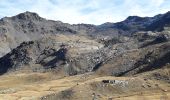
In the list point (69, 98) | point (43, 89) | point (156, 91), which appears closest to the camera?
point (69, 98)

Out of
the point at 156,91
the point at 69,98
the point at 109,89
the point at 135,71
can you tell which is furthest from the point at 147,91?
the point at 135,71

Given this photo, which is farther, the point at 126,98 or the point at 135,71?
the point at 135,71

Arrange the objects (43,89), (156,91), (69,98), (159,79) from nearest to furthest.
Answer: (69,98)
(156,91)
(159,79)
(43,89)

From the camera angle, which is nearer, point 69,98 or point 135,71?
point 69,98

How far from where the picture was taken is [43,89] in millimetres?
192375

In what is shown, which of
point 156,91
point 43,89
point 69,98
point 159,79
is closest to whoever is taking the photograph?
point 69,98

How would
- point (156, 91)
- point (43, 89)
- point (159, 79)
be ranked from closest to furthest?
point (156, 91) < point (159, 79) < point (43, 89)

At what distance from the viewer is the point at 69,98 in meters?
138

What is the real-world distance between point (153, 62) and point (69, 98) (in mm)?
69548

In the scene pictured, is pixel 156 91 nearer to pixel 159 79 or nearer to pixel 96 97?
pixel 159 79

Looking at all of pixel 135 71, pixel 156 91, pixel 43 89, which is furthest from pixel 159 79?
pixel 43 89

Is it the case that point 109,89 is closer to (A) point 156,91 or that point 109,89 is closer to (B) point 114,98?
(B) point 114,98

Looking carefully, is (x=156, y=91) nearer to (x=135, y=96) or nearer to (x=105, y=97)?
(x=135, y=96)

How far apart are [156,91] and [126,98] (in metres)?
14.3
